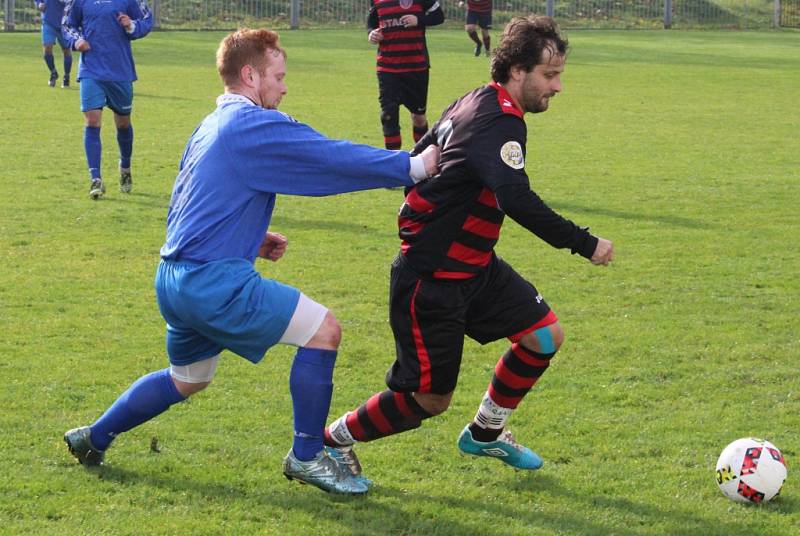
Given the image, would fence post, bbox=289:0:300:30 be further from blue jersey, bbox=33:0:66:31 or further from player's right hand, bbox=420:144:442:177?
player's right hand, bbox=420:144:442:177

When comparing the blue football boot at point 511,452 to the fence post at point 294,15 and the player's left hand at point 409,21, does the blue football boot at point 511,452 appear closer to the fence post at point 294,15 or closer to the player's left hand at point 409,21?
the player's left hand at point 409,21

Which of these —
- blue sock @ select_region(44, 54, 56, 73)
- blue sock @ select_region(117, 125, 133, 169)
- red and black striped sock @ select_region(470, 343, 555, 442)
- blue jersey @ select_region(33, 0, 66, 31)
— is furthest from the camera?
blue jersey @ select_region(33, 0, 66, 31)

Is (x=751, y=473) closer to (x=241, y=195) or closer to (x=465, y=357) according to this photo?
(x=241, y=195)

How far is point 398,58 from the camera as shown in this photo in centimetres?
1250

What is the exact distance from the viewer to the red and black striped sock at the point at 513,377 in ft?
17.4

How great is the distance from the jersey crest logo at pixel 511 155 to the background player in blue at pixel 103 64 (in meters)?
7.42

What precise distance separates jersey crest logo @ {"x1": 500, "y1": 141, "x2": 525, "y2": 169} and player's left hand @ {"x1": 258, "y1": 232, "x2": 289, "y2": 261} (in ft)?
3.41

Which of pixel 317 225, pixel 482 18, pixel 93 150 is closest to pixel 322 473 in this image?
pixel 317 225

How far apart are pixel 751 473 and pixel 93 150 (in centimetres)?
803

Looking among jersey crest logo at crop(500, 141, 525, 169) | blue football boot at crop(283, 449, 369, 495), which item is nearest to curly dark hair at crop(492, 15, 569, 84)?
jersey crest logo at crop(500, 141, 525, 169)

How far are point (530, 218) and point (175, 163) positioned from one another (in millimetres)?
9237

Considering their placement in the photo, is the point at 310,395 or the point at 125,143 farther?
the point at 125,143

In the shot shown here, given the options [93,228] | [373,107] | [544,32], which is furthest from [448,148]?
[373,107]

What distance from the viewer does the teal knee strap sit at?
523 centimetres
